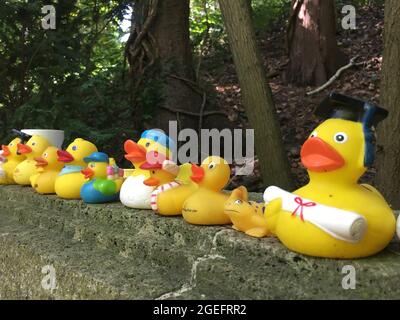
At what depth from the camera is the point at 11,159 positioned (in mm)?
3564

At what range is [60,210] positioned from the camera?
2818 millimetres

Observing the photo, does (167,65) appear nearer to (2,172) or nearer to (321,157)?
(2,172)

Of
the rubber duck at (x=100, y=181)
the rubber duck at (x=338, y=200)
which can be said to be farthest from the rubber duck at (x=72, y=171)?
the rubber duck at (x=338, y=200)

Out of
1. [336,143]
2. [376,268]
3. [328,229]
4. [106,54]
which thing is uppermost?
[106,54]

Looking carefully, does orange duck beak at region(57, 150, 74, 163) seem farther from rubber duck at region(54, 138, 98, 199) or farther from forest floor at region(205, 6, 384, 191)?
forest floor at region(205, 6, 384, 191)

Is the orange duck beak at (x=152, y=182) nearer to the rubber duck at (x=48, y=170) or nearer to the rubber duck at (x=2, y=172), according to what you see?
the rubber duck at (x=48, y=170)

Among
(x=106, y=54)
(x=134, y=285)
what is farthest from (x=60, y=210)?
(x=106, y=54)

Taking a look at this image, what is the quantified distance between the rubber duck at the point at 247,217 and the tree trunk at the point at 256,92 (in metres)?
1.48

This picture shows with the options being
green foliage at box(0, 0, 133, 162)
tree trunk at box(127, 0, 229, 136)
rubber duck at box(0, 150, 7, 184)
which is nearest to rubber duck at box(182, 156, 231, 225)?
rubber duck at box(0, 150, 7, 184)

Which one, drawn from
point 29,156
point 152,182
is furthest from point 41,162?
point 152,182

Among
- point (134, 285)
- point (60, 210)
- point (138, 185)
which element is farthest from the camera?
point (60, 210)
